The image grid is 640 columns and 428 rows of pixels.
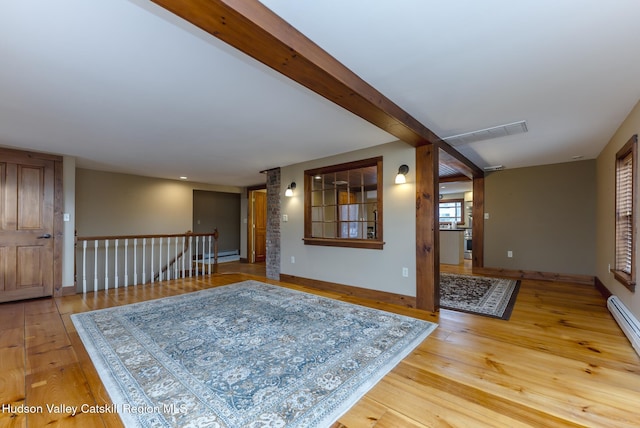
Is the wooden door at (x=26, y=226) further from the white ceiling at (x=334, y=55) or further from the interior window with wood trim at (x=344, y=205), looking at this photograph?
the interior window with wood trim at (x=344, y=205)

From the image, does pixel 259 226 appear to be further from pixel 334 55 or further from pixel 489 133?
pixel 334 55

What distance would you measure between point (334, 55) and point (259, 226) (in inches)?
268

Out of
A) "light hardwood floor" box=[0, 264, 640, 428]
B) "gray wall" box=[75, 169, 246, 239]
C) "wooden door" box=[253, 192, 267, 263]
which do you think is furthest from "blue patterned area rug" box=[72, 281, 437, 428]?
"wooden door" box=[253, 192, 267, 263]

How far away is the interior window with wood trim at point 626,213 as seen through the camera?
2.86 meters

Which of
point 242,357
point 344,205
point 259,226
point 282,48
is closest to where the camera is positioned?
point 282,48

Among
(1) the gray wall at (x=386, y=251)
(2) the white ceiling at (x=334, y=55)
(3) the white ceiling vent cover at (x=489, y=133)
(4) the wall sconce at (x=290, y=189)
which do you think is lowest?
(1) the gray wall at (x=386, y=251)

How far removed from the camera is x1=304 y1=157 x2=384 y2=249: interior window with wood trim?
4378 millimetres

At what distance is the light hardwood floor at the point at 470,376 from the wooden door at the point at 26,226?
90cm

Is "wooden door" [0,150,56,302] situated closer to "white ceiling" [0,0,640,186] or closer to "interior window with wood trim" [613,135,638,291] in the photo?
"white ceiling" [0,0,640,186]

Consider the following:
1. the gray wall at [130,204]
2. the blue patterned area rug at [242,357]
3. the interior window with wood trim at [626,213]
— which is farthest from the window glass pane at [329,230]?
the gray wall at [130,204]

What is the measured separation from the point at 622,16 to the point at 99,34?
2954 millimetres

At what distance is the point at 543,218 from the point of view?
544cm

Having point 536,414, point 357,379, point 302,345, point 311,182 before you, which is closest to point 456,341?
point 536,414

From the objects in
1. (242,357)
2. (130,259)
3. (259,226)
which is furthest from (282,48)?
(259,226)
